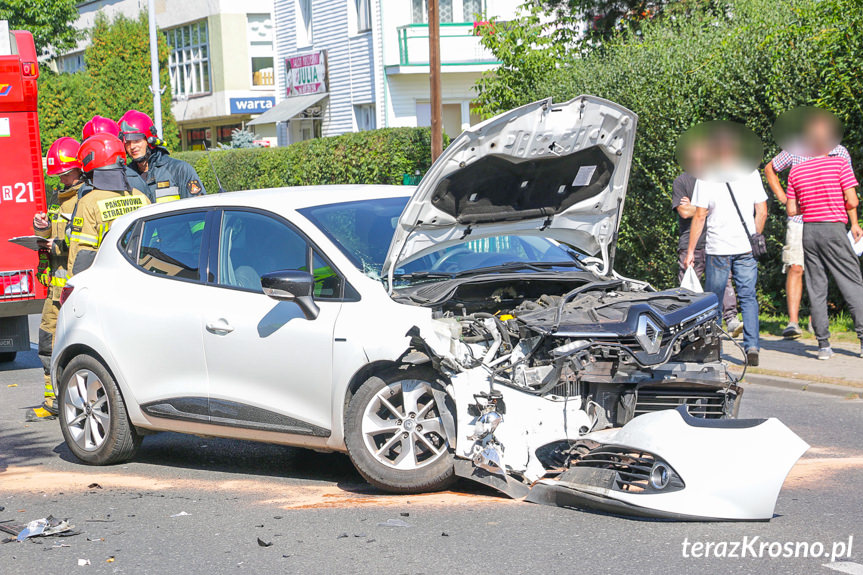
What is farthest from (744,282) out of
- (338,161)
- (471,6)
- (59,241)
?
(471,6)

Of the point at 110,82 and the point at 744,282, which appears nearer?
the point at 744,282

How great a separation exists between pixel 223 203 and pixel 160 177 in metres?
3.18

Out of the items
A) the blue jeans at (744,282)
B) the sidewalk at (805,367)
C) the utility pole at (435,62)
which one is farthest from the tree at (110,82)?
the blue jeans at (744,282)

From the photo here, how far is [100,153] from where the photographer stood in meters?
8.77

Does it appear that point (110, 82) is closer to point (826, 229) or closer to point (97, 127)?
point (97, 127)

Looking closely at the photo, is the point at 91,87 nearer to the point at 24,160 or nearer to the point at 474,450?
the point at 24,160

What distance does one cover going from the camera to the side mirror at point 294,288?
5906mm

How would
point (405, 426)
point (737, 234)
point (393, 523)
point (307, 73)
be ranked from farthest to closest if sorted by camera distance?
point (307, 73) → point (737, 234) → point (405, 426) → point (393, 523)

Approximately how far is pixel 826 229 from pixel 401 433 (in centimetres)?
599

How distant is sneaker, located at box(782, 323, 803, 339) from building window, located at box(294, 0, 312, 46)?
26.7 metres

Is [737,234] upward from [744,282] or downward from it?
upward

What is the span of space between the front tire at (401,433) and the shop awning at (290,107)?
3010 cm

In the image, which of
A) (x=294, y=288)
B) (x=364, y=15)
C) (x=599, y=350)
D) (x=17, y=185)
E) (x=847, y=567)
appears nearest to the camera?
(x=847, y=567)

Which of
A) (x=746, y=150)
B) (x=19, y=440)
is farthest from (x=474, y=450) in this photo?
(x=746, y=150)
